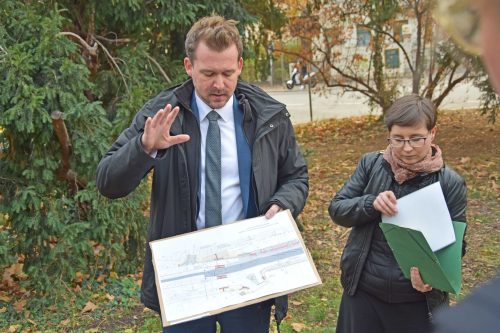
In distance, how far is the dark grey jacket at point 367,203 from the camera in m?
2.75

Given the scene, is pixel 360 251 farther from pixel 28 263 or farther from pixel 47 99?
pixel 28 263

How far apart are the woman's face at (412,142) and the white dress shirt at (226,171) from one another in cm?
76

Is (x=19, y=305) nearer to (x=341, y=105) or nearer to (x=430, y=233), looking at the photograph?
(x=430, y=233)

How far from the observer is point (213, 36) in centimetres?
269

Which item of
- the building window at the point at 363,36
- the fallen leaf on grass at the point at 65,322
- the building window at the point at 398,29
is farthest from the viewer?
the building window at the point at 363,36

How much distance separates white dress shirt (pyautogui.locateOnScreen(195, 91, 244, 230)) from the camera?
9.07 feet

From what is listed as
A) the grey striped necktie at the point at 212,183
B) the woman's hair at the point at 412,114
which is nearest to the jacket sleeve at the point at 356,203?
the woman's hair at the point at 412,114

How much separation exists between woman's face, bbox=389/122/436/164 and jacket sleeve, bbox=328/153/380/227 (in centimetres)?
22

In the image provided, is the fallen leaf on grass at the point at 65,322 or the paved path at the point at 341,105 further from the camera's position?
the paved path at the point at 341,105

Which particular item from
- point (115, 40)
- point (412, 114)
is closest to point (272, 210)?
point (412, 114)

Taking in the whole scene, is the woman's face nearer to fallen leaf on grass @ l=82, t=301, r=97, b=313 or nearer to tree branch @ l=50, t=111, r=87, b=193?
tree branch @ l=50, t=111, r=87, b=193

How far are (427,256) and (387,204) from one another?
1.01ft

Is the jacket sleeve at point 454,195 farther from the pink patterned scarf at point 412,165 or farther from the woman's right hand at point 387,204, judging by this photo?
the woman's right hand at point 387,204

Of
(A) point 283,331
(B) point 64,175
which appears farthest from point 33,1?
(A) point 283,331
